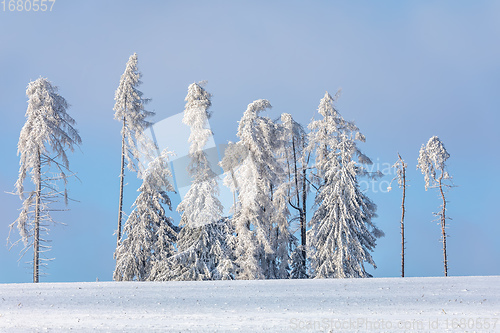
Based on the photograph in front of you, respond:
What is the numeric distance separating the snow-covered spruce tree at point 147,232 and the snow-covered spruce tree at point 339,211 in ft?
27.9

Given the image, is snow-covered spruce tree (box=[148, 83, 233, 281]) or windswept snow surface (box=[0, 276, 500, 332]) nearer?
windswept snow surface (box=[0, 276, 500, 332])

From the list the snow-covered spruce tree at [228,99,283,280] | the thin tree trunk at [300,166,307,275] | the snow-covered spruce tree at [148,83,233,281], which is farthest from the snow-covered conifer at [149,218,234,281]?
the thin tree trunk at [300,166,307,275]

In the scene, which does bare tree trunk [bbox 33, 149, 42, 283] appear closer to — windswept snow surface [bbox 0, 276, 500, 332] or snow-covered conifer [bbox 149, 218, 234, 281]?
snow-covered conifer [bbox 149, 218, 234, 281]

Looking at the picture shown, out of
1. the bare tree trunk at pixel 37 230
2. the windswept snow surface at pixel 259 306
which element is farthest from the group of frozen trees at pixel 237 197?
the windswept snow surface at pixel 259 306

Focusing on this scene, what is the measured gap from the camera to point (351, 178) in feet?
78.7

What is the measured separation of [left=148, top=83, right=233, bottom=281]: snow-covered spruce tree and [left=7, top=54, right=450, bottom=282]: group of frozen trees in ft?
0.18

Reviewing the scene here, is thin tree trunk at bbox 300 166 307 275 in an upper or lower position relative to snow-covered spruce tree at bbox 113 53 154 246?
lower

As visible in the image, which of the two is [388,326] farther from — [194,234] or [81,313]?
[194,234]

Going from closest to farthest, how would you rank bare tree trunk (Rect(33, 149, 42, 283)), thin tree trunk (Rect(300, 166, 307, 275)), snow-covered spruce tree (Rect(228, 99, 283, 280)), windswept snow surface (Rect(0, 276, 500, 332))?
windswept snow surface (Rect(0, 276, 500, 332))
bare tree trunk (Rect(33, 149, 42, 283))
snow-covered spruce tree (Rect(228, 99, 283, 280))
thin tree trunk (Rect(300, 166, 307, 275))

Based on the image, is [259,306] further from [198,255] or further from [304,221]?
[304,221]

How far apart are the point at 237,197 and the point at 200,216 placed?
2240mm

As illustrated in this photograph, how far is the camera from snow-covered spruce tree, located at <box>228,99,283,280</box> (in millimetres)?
21438

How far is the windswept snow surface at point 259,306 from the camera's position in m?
9.16

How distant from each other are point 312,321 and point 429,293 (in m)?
4.27
